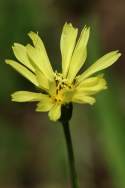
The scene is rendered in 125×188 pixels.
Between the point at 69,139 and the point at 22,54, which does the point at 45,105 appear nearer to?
the point at 69,139

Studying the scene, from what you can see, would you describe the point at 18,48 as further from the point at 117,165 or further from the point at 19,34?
the point at 19,34

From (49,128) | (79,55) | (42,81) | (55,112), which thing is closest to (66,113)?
(55,112)

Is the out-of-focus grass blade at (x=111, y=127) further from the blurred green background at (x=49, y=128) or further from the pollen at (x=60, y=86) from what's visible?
the pollen at (x=60, y=86)

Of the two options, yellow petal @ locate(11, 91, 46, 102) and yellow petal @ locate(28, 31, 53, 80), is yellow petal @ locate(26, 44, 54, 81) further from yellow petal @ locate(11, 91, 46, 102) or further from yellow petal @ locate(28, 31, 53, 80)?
yellow petal @ locate(11, 91, 46, 102)

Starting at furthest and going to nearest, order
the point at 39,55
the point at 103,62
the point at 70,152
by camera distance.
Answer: the point at 39,55, the point at 103,62, the point at 70,152

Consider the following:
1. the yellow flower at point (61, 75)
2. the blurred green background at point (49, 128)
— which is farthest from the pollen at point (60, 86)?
the blurred green background at point (49, 128)

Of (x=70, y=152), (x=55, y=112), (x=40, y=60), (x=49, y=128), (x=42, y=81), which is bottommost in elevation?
(x=70, y=152)
